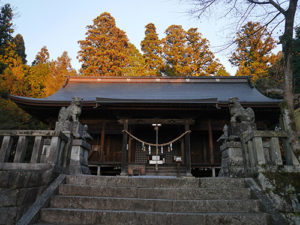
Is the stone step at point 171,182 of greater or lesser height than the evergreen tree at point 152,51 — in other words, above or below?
below

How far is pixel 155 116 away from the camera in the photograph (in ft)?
31.7

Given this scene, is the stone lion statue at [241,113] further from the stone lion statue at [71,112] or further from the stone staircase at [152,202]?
the stone lion statue at [71,112]

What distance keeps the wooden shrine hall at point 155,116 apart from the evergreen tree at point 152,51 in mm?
7685

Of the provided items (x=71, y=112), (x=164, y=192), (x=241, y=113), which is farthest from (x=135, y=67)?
A: (x=164, y=192)

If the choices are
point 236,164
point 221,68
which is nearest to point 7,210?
point 236,164

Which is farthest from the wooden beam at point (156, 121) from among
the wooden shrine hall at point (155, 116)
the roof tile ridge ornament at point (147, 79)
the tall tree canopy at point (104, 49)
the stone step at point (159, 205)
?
the tall tree canopy at point (104, 49)

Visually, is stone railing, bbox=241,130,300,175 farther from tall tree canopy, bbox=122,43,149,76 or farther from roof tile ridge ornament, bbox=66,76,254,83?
tall tree canopy, bbox=122,43,149,76

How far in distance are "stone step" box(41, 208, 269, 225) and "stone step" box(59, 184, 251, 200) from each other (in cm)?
59

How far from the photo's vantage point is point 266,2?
465cm

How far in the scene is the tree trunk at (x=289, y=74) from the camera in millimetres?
3531

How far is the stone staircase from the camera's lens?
283 centimetres

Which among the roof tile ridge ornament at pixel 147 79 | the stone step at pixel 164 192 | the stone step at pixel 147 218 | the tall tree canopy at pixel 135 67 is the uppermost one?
the tall tree canopy at pixel 135 67

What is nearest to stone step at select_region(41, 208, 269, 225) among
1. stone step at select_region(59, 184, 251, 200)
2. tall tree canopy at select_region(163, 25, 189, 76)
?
stone step at select_region(59, 184, 251, 200)

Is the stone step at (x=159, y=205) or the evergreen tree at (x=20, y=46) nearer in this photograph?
the stone step at (x=159, y=205)
